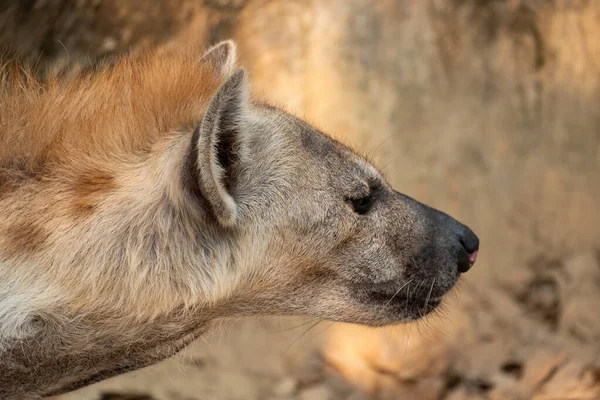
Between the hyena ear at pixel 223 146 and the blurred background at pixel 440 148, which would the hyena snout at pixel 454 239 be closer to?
the hyena ear at pixel 223 146

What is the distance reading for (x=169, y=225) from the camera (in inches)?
67.7

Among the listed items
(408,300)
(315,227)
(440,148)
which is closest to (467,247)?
(408,300)

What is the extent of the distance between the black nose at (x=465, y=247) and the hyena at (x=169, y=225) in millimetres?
43

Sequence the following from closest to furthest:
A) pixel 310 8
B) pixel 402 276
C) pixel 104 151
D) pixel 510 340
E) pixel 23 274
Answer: pixel 23 274, pixel 104 151, pixel 402 276, pixel 310 8, pixel 510 340

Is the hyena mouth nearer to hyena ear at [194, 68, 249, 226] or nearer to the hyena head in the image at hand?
the hyena head

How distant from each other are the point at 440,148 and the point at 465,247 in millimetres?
1316

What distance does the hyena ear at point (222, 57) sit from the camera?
220 centimetres

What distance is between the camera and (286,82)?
327 centimetres

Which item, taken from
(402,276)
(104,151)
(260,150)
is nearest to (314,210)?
(260,150)

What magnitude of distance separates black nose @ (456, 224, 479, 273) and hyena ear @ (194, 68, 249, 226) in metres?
0.66

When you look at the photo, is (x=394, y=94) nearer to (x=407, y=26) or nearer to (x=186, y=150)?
(x=407, y=26)

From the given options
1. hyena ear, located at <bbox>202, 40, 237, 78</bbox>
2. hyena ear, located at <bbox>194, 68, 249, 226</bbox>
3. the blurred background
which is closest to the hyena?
hyena ear, located at <bbox>194, 68, 249, 226</bbox>

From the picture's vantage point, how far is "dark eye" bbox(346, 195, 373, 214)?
6.43 ft

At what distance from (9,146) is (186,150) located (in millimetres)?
386
